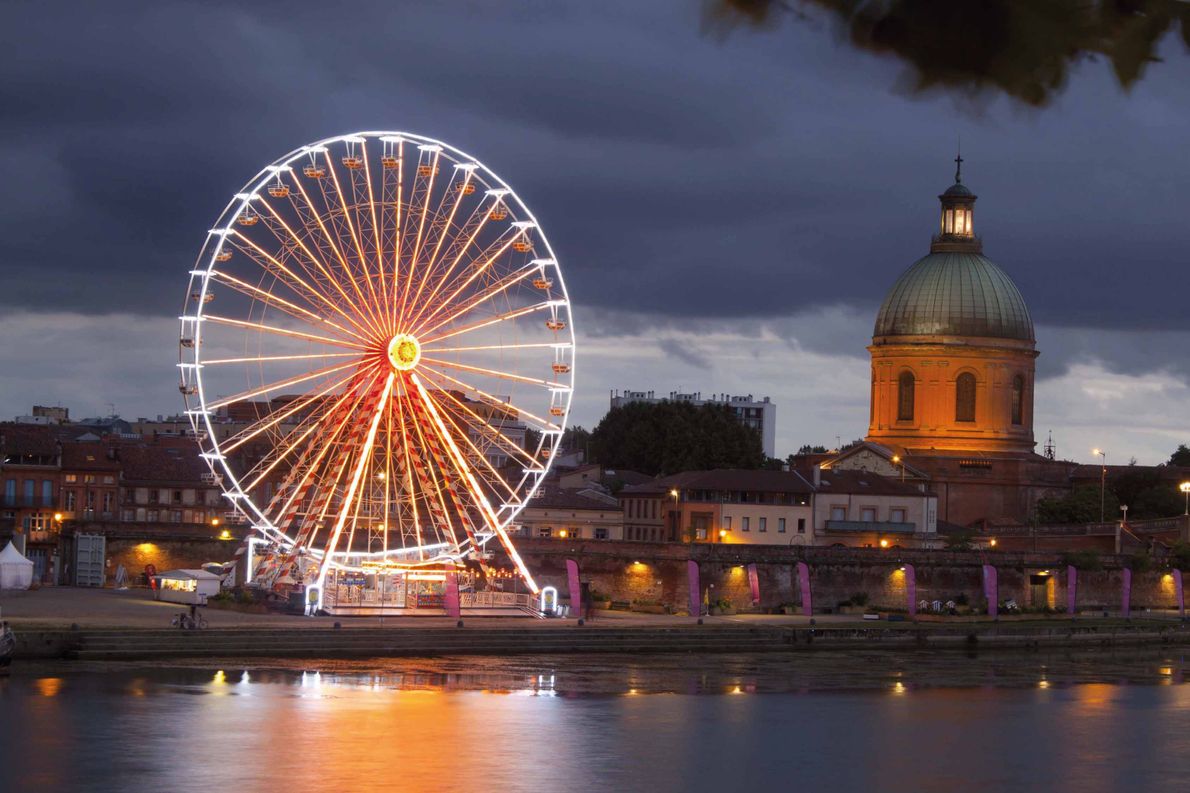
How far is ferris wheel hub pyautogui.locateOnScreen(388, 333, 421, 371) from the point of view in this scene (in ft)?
191

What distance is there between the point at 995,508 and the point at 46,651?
70042 millimetres

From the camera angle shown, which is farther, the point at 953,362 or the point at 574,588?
the point at 953,362

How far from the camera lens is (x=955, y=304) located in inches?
4373

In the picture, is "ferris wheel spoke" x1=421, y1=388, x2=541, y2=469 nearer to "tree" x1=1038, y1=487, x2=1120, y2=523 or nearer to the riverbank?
the riverbank

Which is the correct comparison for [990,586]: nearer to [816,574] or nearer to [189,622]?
[816,574]

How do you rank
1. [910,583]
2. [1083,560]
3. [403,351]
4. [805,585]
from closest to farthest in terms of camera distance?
[403,351] → [805,585] → [910,583] → [1083,560]

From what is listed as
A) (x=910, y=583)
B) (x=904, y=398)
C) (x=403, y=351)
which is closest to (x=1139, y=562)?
(x=910, y=583)

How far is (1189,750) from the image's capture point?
147 feet

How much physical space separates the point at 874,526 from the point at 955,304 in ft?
51.5

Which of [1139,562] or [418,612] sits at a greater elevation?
[1139,562]

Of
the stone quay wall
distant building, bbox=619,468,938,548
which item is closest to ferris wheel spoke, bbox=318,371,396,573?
the stone quay wall

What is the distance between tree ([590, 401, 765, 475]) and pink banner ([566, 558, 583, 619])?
52.3 m

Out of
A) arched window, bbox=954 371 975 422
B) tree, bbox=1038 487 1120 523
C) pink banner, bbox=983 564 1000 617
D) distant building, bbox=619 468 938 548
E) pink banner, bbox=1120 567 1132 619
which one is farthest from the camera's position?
arched window, bbox=954 371 975 422

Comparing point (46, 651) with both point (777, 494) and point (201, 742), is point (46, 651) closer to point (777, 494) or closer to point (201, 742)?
point (201, 742)
